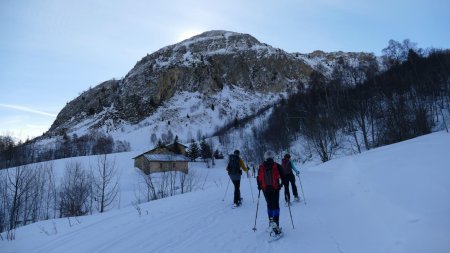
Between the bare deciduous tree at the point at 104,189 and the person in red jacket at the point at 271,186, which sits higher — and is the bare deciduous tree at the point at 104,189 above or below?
below

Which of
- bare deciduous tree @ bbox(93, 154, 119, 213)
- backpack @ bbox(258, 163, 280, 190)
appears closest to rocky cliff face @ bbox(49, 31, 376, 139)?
bare deciduous tree @ bbox(93, 154, 119, 213)

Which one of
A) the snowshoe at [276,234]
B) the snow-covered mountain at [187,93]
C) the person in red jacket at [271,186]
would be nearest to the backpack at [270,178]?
the person in red jacket at [271,186]

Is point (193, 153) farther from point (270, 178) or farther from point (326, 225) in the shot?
point (270, 178)

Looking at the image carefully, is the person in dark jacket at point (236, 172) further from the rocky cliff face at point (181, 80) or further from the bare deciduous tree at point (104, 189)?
the rocky cliff face at point (181, 80)

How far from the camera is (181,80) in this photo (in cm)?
16050

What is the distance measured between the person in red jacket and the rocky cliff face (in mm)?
141523

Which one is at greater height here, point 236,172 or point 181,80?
point 181,80

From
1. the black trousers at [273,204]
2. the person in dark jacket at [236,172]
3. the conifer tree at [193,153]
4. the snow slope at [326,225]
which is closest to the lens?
the snow slope at [326,225]

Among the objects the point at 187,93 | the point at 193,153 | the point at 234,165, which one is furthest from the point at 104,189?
the point at 187,93

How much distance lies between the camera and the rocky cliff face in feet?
507

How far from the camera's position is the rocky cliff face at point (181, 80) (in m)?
154

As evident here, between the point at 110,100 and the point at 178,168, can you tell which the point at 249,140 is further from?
the point at 110,100

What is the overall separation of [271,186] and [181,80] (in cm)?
15745

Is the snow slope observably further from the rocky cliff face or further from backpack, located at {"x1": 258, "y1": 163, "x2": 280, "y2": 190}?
the rocky cliff face
